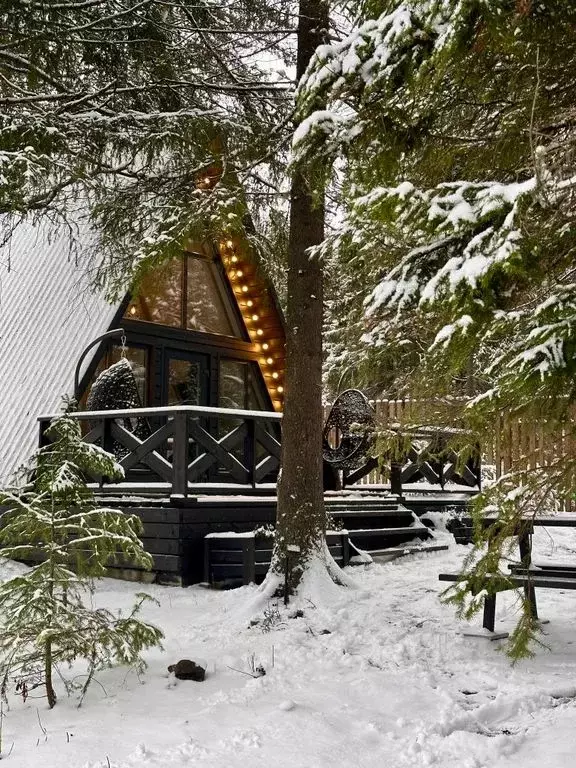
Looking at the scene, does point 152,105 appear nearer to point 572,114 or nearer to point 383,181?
point 383,181

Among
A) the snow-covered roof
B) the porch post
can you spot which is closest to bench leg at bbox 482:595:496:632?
the porch post

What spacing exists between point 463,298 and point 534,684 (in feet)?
9.16

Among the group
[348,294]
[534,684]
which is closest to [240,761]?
[534,684]

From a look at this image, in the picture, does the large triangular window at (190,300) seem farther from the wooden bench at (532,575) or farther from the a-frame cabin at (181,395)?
the wooden bench at (532,575)

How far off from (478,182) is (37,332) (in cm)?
1001

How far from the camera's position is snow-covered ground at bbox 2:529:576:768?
12.6 ft

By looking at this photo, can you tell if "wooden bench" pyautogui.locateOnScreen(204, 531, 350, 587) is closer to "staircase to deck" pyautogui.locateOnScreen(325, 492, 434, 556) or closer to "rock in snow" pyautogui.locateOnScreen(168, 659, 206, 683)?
"staircase to deck" pyautogui.locateOnScreen(325, 492, 434, 556)

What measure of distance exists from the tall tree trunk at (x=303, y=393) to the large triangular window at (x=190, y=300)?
5.27 meters

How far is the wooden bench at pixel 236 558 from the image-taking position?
26.4ft

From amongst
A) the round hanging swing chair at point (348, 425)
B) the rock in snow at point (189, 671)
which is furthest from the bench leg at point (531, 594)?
the round hanging swing chair at point (348, 425)

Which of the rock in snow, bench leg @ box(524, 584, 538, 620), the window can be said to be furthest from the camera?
the window

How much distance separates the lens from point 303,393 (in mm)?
7176

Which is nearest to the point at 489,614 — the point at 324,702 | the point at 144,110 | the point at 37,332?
the point at 324,702

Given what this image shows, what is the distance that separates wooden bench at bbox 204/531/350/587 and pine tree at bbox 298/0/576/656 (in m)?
3.81
